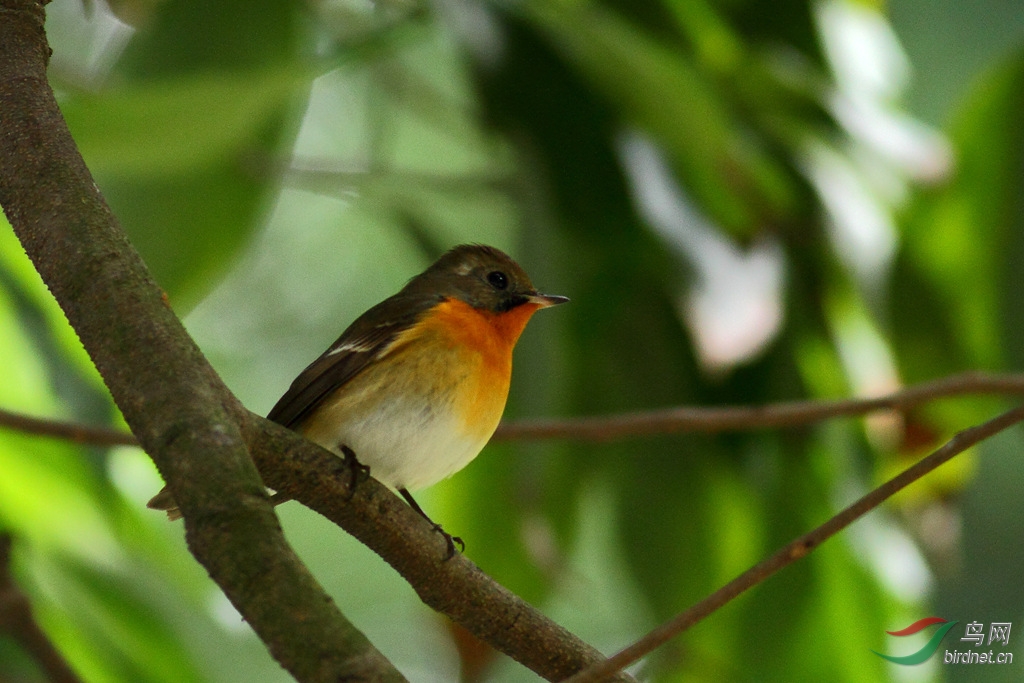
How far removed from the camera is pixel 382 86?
4566 millimetres

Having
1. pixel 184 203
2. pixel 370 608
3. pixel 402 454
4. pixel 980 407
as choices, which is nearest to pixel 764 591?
pixel 980 407

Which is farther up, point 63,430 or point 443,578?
point 63,430

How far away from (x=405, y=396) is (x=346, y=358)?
213mm

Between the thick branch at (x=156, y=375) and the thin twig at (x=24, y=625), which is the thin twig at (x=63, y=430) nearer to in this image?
the thin twig at (x=24, y=625)

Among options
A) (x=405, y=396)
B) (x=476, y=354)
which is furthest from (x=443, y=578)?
(x=476, y=354)

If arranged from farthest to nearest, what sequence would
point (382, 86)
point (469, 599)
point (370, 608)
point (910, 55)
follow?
point (370, 608)
point (382, 86)
point (910, 55)
point (469, 599)

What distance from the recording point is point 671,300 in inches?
163

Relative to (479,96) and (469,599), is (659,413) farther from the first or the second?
(479,96)

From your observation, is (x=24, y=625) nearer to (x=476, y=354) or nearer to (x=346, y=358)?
(x=346, y=358)

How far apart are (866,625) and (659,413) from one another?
1.73m

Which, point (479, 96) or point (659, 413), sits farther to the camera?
point (479, 96)

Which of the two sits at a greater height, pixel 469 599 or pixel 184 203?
pixel 184 203

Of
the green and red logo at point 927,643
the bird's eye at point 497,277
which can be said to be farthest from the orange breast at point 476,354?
the green and red logo at point 927,643

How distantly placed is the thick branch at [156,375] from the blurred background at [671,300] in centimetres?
169
